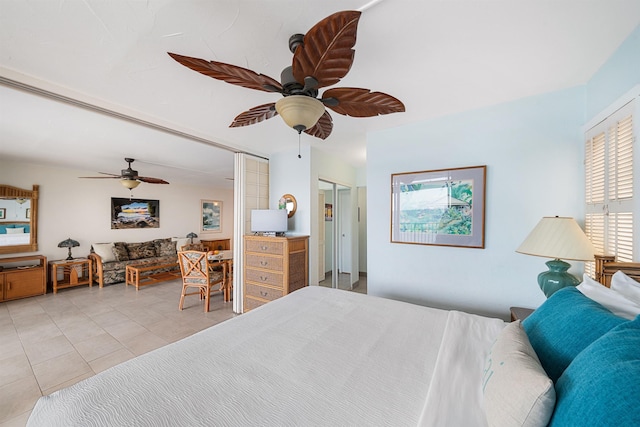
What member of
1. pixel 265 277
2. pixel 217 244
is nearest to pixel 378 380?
pixel 265 277

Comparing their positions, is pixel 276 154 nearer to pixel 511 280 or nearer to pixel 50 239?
pixel 511 280

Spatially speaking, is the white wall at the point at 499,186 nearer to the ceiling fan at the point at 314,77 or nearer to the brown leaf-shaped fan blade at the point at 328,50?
the ceiling fan at the point at 314,77

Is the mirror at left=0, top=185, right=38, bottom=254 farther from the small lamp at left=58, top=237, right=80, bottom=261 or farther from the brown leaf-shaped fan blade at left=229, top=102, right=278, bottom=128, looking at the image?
the brown leaf-shaped fan blade at left=229, top=102, right=278, bottom=128

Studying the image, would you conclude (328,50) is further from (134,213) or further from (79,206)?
(134,213)

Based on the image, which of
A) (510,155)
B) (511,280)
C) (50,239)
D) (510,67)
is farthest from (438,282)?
(50,239)

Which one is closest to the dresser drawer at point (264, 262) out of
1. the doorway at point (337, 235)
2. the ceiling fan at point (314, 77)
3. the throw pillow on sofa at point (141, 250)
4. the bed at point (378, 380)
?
the doorway at point (337, 235)

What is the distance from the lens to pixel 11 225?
163 inches

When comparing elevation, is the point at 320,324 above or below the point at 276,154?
below

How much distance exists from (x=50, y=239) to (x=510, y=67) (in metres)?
7.38

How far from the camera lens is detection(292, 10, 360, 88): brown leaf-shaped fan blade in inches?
35.0

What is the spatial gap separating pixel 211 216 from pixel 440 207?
6.90 metres

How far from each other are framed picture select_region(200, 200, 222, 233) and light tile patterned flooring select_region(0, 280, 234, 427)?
304 centimetres

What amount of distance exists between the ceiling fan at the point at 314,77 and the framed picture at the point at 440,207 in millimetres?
1257

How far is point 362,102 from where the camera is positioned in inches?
55.6
